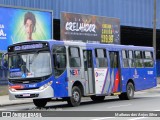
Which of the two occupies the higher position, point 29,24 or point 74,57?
point 29,24

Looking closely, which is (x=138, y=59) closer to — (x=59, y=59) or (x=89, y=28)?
(x=59, y=59)

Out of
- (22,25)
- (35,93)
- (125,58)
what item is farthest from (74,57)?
(22,25)

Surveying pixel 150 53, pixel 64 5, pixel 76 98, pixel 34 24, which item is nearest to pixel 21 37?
pixel 34 24

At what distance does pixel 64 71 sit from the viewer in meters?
20.9

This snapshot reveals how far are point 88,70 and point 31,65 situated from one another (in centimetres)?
349

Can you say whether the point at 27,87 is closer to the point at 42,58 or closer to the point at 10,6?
the point at 42,58

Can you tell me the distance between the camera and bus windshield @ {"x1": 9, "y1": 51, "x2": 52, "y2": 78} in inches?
793

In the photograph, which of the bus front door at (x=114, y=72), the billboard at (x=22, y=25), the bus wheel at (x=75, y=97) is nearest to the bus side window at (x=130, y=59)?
the bus front door at (x=114, y=72)

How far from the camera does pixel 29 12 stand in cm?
3466

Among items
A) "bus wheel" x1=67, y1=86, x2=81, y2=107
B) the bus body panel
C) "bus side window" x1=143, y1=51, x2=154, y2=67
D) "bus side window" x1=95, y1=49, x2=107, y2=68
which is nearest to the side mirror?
the bus body panel

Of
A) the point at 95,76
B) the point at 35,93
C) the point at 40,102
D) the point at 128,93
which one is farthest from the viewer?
the point at 128,93

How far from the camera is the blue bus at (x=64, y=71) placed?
20156 millimetres

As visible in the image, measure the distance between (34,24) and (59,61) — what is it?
48.6 ft

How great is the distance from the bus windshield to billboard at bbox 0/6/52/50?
40.0ft
